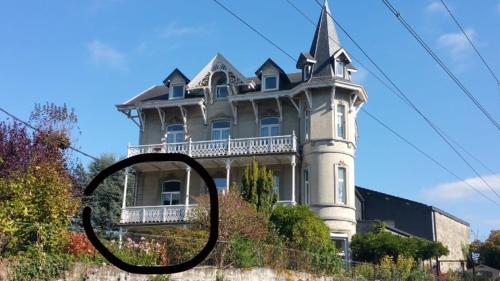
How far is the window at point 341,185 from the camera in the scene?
3206 centimetres

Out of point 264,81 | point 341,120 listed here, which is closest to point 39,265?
point 341,120

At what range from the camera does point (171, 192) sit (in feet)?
118

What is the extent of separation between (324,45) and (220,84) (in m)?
6.69

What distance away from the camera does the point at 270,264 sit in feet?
63.5

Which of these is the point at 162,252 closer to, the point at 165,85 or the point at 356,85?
the point at 356,85

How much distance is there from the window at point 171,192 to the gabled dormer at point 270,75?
7881 mm

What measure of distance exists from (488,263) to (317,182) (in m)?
16.2

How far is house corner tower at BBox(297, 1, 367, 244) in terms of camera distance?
3169 centimetres

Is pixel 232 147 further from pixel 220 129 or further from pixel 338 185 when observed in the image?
pixel 338 185

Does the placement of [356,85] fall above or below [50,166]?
above

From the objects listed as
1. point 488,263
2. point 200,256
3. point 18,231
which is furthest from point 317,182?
point 200,256

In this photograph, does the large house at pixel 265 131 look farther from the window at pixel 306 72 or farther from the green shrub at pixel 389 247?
the green shrub at pixel 389 247

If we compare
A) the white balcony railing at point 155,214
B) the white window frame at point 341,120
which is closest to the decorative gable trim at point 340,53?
the white window frame at point 341,120

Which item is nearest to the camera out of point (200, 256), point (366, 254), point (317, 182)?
point (200, 256)
